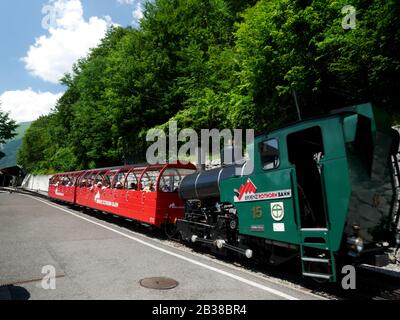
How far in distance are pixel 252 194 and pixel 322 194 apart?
1774 mm

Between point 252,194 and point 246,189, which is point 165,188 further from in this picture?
point 252,194

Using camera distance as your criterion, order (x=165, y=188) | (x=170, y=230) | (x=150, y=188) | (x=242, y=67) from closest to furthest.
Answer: (x=165, y=188) < (x=170, y=230) < (x=150, y=188) < (x=242, y=67)

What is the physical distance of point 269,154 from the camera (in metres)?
Result: 7.35

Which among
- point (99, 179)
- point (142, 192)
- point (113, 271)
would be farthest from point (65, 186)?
point (113, 271)

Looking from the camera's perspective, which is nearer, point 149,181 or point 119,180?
point 149,181

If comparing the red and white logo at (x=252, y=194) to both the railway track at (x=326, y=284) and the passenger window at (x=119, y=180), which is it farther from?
the passenger window at (x=119, y=180)

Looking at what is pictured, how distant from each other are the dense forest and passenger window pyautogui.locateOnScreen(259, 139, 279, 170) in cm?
530

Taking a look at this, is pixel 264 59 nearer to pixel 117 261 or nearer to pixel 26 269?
pixel 117 261

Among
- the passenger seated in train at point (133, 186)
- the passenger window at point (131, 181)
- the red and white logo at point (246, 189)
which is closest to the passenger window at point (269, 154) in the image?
the red and white logo at point (246, 189)

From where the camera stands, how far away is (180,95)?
81.6 feet

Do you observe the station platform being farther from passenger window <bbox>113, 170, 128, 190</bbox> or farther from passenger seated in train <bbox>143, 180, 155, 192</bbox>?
passenger window <bbox>113, 170, 128, 190</bbox>

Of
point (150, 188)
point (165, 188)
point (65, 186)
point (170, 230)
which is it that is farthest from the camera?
point (65, 186)

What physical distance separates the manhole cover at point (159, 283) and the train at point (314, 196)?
184cm
